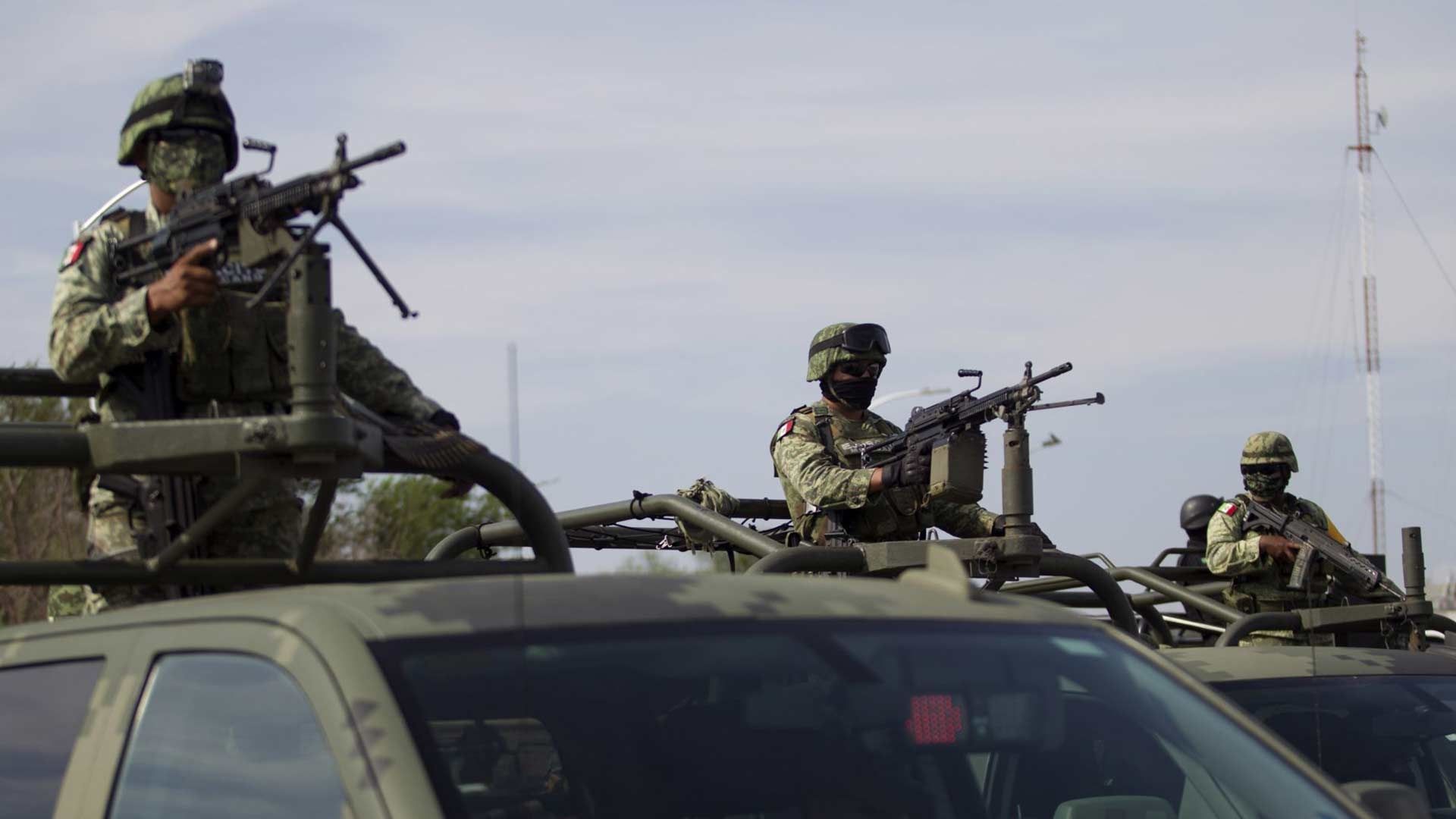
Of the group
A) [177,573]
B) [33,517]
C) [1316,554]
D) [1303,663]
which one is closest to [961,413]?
[1303,663]

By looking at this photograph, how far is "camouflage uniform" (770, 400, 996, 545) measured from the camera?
7219 millimetres

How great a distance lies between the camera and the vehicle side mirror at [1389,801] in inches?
116

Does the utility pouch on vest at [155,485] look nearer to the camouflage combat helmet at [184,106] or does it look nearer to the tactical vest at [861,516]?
the camouflage combat helmet at [184,106]

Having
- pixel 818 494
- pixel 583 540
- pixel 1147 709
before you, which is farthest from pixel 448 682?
pixel 583 540

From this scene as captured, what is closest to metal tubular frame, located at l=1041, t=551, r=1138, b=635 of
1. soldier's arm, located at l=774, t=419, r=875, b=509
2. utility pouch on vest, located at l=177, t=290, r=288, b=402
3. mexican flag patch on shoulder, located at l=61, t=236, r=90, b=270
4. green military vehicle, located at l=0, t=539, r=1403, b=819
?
soldier's arm, located at l=774, t=419, r=875, b=509

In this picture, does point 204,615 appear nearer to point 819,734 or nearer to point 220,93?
point 819,734

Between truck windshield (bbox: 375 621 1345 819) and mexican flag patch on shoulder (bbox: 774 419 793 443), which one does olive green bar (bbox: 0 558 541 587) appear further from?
mexican flag patch on shoulder (bbox: 774 419 793 443)

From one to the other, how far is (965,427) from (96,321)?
379cm

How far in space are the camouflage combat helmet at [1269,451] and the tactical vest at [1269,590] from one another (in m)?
0.25

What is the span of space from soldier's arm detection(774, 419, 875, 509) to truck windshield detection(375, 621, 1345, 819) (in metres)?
4.05

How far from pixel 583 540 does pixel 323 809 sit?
17.6ft

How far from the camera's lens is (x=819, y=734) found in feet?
8.91

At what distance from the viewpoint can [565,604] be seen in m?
2.71

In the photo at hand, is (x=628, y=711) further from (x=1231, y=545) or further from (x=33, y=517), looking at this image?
(x=33, y=517)
